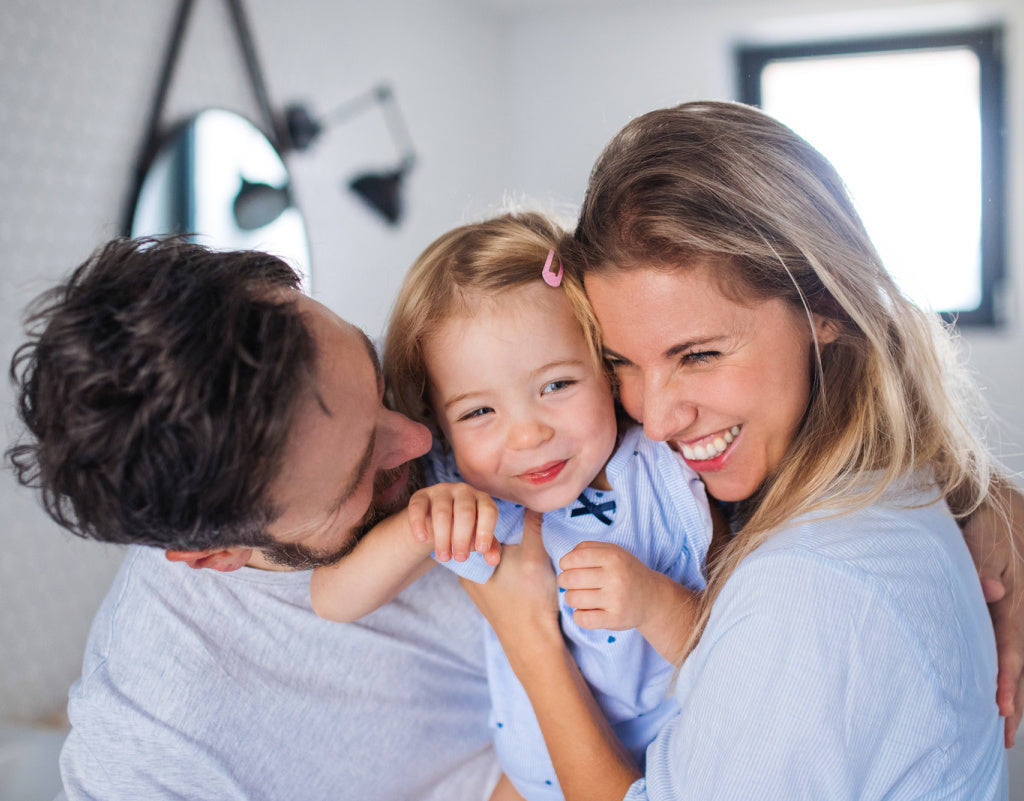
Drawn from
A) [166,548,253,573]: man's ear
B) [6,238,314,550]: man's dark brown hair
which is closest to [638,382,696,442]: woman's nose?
[6,238,314,550]: man's dark brown hair

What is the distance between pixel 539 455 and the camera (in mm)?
1315

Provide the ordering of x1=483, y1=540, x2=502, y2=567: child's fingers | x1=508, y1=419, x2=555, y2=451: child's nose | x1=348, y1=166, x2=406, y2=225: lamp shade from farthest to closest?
x1=348, y1=166, x2=406, y2=225: lamp shade → x1=508, y1=419, x2=555, y2=451: child's nose → x1=483, y1=540, x2=502, y2=567: child's fingers

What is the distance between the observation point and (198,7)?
2230 millimetres

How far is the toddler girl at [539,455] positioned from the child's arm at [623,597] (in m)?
0.11

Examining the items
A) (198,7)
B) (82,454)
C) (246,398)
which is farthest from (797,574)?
(198,7)

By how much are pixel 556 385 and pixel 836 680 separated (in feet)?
2.16

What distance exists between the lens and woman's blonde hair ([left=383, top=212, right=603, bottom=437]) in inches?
53.1

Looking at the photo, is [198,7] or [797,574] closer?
[797,574]

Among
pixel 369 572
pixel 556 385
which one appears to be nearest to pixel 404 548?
pixel 369 572

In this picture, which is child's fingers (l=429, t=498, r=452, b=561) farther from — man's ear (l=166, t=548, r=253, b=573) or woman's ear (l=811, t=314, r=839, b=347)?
woman's ear (l=811, t=314, r=839, b=347)

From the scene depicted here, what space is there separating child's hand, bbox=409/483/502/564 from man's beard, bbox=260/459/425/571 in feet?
0.31

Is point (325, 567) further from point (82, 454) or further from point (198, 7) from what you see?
point (198, 7)

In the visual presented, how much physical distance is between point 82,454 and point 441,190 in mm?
3092

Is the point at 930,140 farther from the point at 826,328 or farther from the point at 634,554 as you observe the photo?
the point at 634,554
